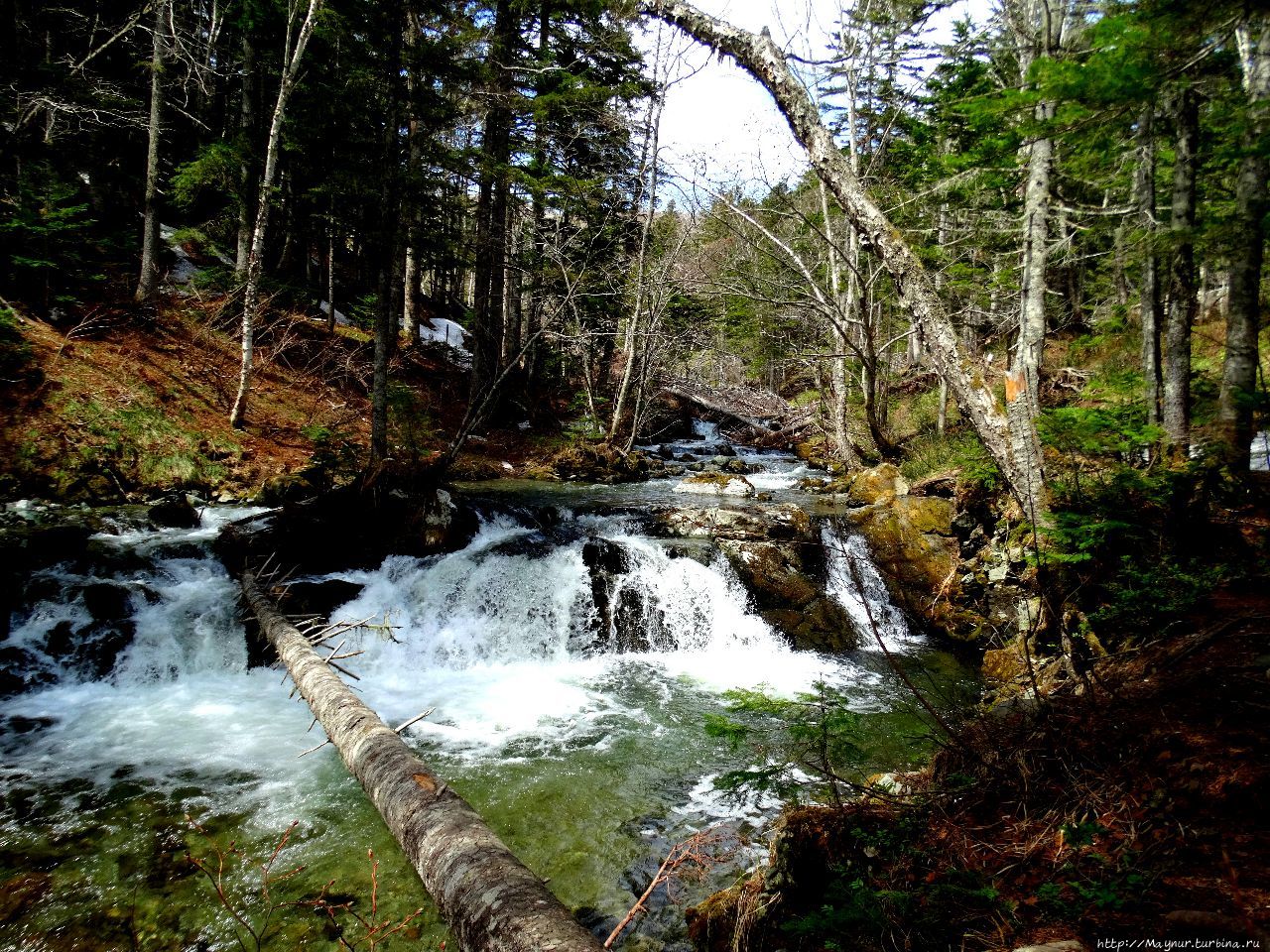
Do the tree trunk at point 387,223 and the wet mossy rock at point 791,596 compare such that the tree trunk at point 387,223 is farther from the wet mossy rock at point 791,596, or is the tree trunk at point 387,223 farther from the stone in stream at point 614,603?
the wet mossy rock at point 791,596

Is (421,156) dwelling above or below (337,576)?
above

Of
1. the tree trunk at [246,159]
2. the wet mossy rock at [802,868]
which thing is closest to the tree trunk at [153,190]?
the tree trunk at [246,159]

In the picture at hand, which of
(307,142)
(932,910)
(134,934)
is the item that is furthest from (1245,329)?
(307,142)

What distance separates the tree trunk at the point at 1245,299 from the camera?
20.8ft

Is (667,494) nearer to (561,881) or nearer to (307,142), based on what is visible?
(561,881)

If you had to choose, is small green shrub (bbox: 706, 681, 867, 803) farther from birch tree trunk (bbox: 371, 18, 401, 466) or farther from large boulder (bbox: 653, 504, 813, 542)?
birch tree trunk (bbox: 371, 18, 401, 466)

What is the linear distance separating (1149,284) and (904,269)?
8550 mm

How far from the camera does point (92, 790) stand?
4.64 m

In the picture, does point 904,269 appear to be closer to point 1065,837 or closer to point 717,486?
point 1065,837

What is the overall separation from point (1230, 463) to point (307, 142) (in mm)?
18646

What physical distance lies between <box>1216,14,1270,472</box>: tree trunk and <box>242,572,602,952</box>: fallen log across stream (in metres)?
8.17

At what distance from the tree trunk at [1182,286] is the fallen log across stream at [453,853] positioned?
9.99 metres

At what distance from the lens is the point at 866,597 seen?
29.2ft

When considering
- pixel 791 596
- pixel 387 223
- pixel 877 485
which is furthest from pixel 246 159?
pixel 877 485
